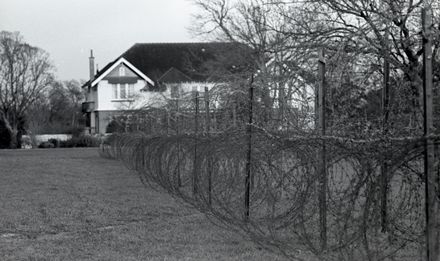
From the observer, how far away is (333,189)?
5.29 m

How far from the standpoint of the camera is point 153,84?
58.2 meters

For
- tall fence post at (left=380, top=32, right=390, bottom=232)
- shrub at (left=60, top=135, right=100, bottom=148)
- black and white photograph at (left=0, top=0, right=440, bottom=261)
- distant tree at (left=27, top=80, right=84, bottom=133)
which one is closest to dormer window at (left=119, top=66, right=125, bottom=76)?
shrub at (left=60, top=135, right=100, bottom=148)

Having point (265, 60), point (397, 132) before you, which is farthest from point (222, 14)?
point (397, 132)

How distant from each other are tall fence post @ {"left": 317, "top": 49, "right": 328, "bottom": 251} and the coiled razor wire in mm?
54

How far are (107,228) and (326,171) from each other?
5354mm

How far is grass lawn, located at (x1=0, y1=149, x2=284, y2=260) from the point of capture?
25.4ft

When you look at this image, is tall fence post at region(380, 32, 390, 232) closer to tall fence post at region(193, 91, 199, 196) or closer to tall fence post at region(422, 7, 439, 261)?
tall fence post at region(422, 7, 439, 261)

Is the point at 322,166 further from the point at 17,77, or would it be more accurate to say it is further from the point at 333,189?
the point at 17,77

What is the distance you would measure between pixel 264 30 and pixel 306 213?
582 centimetres

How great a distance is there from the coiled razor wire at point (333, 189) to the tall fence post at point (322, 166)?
0.05 meters

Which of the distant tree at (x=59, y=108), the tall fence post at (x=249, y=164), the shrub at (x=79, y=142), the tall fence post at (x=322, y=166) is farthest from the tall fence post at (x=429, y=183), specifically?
the distant tree at (x=59, y=108)

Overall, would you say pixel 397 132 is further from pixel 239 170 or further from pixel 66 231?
pixel 66 231

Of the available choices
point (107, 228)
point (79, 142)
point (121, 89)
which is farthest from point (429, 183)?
point (121, 89)

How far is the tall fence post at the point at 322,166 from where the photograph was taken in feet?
16.6
